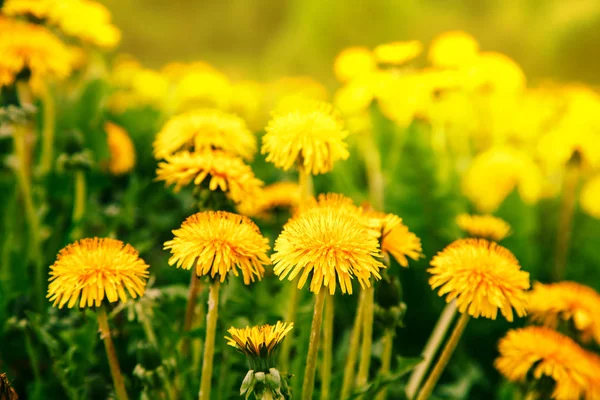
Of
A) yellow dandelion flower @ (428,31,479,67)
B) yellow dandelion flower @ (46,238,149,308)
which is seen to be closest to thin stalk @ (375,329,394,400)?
yellow dandelion flower @ (46,238,149,308)

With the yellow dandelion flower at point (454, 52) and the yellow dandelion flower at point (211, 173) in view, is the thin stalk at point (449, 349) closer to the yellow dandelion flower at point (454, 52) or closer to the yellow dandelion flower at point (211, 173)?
the yellow dandelion flower at point (211, 173)

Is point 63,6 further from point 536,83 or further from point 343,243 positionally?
point 536,83

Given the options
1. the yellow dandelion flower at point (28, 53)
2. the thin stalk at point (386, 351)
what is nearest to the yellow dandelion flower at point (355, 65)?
the yellow dandelion flower at point (28, 53)

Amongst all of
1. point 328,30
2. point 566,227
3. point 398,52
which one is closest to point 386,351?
→ point 398,52

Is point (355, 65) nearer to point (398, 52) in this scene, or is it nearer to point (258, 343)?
point (398, 52)

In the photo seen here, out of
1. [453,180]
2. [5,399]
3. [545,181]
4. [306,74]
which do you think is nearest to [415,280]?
[453,180]
